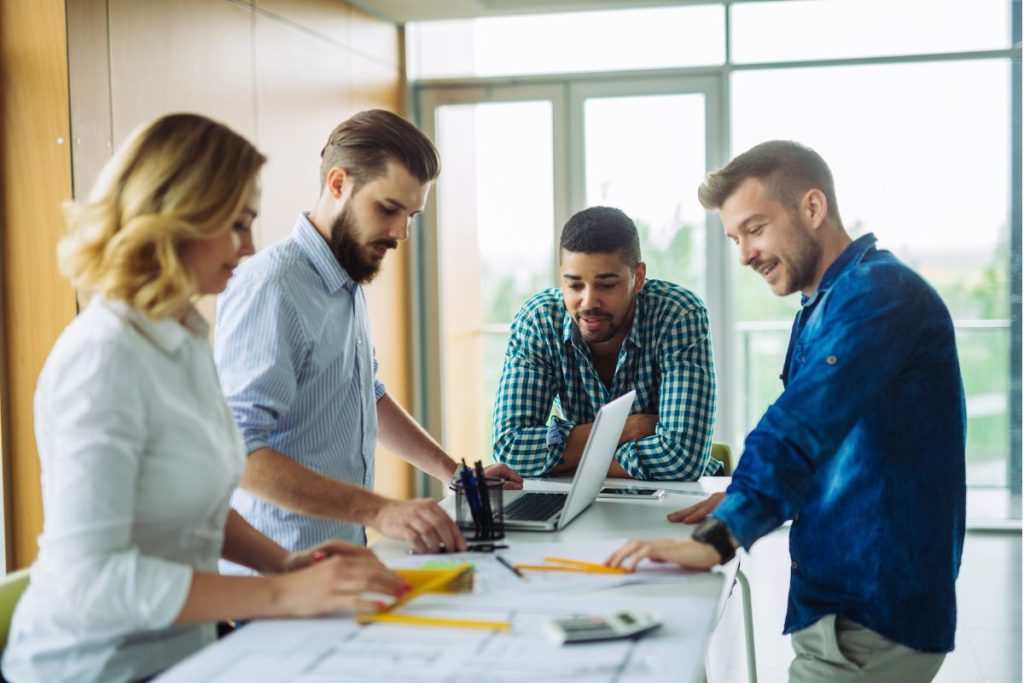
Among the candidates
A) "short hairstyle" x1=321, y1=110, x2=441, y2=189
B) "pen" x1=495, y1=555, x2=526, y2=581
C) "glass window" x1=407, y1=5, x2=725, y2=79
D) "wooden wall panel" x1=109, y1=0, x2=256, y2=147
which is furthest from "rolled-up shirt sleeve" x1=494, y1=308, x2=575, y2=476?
"glass window" x1=407, y1=5, x2=725, y2=79

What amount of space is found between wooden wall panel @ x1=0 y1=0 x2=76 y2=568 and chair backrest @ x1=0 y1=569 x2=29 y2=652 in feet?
5.63

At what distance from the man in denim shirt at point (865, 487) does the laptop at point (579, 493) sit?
28 cm

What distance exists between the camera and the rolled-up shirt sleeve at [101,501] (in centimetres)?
128

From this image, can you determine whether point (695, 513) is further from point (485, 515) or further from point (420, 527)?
point (420, 527)

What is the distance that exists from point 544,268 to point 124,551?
15.6ft

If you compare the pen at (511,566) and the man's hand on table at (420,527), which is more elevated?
the man's hand on table at (420,527)

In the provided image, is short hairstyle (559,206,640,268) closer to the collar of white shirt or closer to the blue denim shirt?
the blue denim shirt

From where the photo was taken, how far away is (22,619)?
1.42m

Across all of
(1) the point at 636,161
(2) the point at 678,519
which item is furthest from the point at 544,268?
(2) the point at 678,519

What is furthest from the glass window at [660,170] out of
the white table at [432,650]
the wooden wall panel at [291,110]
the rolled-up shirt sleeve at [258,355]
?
the white table at [432,650]

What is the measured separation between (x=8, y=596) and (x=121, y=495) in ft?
1.53

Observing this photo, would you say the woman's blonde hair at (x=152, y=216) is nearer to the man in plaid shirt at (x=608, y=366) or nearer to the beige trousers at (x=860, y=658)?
the beige trousers at (x=860, y=658)

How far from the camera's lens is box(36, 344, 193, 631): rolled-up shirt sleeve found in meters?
1.28

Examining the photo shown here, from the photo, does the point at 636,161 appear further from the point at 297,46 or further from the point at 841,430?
the point at 841,430
